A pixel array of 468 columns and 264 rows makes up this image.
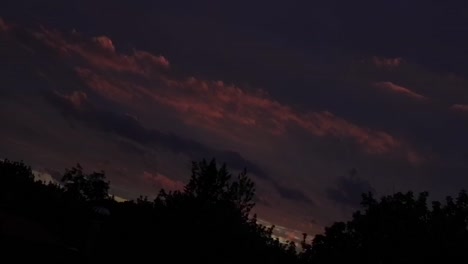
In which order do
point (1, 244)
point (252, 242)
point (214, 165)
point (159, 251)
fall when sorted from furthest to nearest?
point (214, 165) < point (252, 242) < point (159, 251) < point (1, 244)

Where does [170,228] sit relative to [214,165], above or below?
below

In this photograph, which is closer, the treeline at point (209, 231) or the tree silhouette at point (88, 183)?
the treeline at point (209, 231)

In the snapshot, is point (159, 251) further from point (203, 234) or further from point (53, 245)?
point (53, 245)

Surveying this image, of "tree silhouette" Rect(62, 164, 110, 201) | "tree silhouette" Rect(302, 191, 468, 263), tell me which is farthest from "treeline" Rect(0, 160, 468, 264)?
"tree silhouette" Rect(62, 164, 110, 201)

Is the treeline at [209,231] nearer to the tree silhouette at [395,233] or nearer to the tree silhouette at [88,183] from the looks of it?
the tree silhouette at [395,233]

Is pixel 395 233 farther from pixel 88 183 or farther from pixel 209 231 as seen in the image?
pixel 88 183

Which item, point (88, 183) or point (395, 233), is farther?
point (88, 183)

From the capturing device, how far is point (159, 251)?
37219mm

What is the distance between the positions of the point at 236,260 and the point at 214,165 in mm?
42485

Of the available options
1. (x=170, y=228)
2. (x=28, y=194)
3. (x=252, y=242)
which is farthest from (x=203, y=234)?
(x=28, y=194)

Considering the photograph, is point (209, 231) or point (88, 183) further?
point (88, 183)

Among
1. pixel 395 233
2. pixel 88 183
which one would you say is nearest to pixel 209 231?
pixel 395 233

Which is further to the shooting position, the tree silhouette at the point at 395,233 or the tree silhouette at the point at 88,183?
the tree silhouette at the point at 88,183

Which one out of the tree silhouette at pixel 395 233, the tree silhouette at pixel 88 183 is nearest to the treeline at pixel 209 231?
the tree silhouette at pixel 395 233
